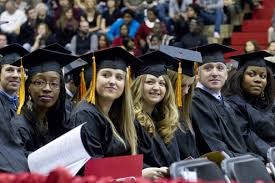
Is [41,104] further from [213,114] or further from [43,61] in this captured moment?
[213,114]

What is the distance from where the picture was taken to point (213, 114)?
8.24m

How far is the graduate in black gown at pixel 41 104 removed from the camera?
649 centimetres

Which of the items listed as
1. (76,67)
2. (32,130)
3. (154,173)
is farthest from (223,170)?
(76,67)

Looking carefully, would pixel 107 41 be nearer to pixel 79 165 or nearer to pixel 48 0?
pixel 48 0

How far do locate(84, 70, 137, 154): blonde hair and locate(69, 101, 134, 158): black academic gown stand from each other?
69mm

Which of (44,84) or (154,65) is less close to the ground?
(154,65)

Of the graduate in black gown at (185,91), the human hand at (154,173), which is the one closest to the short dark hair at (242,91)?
the graduate in black gown at (185,91)

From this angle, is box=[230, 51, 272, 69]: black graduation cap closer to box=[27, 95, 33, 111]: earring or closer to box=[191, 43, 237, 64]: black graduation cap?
box=[191, 43, 237, 64]: black graduation cap

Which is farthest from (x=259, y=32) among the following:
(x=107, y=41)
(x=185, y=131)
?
(x=185, y=131)

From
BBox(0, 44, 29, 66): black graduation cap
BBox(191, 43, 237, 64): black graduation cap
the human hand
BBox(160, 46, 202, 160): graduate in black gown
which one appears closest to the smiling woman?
the human hand

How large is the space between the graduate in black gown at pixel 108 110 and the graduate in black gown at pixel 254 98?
206 centimetres

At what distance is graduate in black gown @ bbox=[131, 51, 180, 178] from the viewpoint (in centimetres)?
723

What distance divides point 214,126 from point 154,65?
3.15 feet

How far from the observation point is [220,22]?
54.0ft
